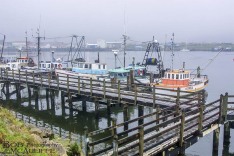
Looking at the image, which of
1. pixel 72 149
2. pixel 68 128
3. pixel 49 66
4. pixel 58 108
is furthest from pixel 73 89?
pixel 49 66

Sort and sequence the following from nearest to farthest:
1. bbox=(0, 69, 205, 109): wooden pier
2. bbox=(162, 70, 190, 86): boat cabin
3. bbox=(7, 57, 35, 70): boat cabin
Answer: bbox=(0, 69, 205, 109): wooden pier → bbox=(162, 70, 190, 86): boat cabin → bbox=(7, 57, 35, 70): boat cabin

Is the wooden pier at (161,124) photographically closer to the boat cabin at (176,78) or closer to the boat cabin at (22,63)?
the boat cabin at (176,78)

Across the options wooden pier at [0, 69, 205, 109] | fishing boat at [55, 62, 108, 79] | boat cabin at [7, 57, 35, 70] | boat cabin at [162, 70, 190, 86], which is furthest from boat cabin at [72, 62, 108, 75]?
boat cabin at [7, 57, 35, 70]

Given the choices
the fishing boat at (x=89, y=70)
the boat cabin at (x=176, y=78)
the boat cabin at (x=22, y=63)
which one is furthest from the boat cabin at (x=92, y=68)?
the boat cabin at (x=22, y=63)

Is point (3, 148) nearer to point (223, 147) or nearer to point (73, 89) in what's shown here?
point (223, 147)

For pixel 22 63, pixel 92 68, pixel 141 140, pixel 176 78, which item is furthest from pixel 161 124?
pixel 22 63

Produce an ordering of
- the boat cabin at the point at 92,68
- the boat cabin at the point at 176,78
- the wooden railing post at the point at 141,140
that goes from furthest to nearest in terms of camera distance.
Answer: the boat cabin at the point at 92,68 < the boat cabin at the point at 176,78 < the wooden railing post at the point at 141,140

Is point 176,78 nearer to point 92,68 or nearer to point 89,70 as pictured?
point 92,68

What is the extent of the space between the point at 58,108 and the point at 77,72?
1312cm

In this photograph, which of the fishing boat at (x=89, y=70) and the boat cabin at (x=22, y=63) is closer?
the fishing boat at (x=89, y=70)

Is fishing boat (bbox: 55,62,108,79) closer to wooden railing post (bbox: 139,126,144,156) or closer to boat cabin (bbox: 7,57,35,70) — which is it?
boat cabin (bbox: 7,57,35,70)

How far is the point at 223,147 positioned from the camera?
755 inches

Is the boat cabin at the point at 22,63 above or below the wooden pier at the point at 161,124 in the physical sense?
above

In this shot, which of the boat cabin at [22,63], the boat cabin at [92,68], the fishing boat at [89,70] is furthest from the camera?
the boat cabin at [22,63]
